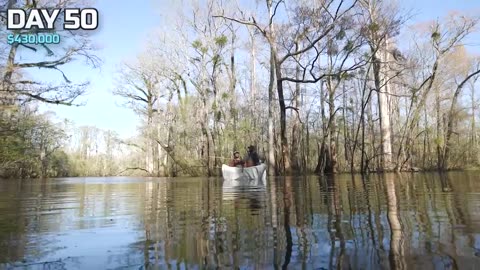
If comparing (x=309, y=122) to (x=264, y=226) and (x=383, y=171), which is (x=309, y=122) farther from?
(x=264, y=226)

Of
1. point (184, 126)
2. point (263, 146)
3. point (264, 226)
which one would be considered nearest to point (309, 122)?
point (263, 146)

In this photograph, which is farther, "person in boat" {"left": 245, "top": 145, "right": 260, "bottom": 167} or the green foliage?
the green foliage

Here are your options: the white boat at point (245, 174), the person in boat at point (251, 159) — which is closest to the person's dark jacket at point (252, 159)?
the person in boat at point (251, 159)

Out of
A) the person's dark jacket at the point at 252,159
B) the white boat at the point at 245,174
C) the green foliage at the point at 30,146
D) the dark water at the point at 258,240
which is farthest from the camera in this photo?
the green foliage at the point at 30,146

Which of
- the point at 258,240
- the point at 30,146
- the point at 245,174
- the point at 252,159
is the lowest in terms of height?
the point at 258,240

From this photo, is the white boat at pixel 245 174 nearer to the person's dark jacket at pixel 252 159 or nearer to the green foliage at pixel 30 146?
the person's dark jacket at pixel 252 159

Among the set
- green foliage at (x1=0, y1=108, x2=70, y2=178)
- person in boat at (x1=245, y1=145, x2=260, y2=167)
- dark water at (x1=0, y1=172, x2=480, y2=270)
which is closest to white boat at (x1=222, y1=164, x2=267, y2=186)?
person in boat at (x1=245, y1=145, x2=260, y2=167)

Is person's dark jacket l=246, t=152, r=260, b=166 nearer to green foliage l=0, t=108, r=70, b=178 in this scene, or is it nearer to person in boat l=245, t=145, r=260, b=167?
person in boat l=245, t=145, r=260, b=167

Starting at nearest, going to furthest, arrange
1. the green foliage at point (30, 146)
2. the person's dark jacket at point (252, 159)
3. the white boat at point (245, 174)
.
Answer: the white boat at point (245, 174) → the person's dark jacket at point (252, 159) → the green foliage at point (30, 146)

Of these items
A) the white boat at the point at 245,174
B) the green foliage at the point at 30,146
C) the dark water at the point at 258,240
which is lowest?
the dark water at the point at 258,240

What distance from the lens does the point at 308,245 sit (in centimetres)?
244

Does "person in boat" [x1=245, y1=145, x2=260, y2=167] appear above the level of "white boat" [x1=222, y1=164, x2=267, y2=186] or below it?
above

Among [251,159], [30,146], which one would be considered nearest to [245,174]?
[251,159]

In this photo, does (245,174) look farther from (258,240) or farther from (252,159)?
(258,240)
